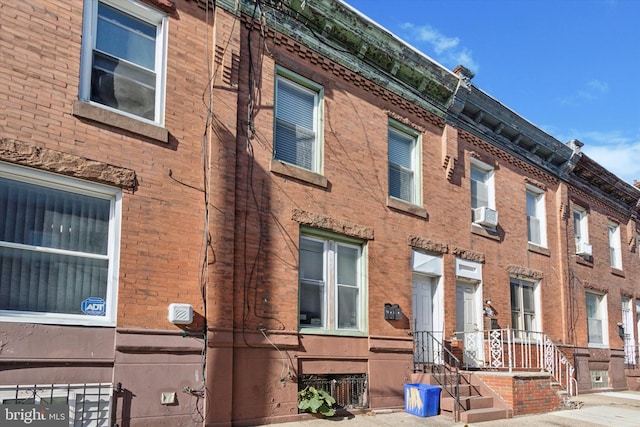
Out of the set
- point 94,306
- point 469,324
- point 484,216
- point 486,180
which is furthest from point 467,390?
point 94,306

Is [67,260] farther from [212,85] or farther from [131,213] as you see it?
[212,85]

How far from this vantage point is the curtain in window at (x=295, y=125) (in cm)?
1068

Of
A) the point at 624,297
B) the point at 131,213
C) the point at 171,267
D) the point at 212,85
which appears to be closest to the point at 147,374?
the point at 171,267

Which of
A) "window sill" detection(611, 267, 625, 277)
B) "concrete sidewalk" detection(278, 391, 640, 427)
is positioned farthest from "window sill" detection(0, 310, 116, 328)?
"window sill" detection(611, 267, 625, 277)

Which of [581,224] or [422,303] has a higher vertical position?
[581,224]

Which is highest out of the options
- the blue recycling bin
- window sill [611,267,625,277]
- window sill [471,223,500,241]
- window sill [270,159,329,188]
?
window sill [270,159,329,188]

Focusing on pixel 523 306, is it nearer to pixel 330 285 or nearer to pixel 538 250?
pixel 538 250

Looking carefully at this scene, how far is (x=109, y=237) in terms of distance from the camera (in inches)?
312

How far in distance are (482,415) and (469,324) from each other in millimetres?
3494

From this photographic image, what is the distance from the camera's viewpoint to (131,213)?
807 cm

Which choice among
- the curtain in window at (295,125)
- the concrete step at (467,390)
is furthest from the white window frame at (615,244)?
the curtain in window at (295,125)

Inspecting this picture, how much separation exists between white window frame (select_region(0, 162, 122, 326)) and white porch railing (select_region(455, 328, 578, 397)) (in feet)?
27.3

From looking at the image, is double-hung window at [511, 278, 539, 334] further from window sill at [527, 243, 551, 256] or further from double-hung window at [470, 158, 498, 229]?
double-hung window at [470, 158, 498, 229]

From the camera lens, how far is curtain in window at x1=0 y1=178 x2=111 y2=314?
7094 millimetres
